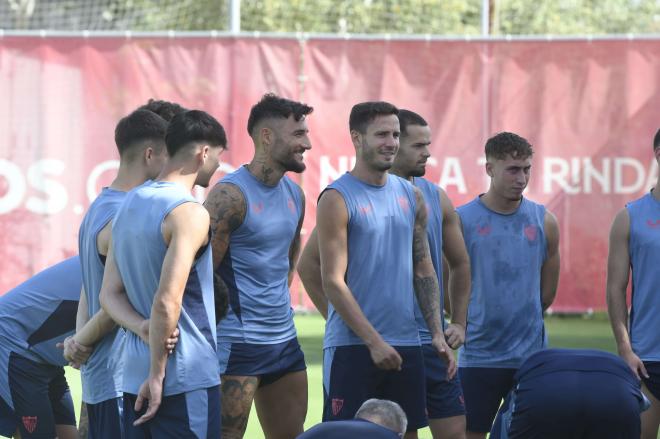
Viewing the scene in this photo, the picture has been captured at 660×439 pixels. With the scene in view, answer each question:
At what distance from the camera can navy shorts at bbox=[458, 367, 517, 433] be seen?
7191 mm

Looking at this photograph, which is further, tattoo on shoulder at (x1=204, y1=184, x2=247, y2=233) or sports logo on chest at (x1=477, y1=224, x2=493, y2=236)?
sports logo on chest at (x1=477, y1=224, x2=493, y2=236)

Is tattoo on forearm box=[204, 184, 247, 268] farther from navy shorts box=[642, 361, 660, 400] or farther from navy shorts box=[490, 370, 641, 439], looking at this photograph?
navy shorts box=[642, 361, 660, 400]

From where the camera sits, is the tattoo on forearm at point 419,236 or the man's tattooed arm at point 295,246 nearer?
the tattoo on forearm at point 419,236

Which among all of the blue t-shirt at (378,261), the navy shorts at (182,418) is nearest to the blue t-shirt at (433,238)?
the blue t-shirt at (378,261)

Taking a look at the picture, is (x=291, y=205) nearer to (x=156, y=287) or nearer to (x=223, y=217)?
(x=223, y=217)

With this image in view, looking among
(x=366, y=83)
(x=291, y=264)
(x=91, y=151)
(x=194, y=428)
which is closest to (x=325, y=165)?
(x=366, y=83)

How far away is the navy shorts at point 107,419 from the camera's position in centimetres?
554

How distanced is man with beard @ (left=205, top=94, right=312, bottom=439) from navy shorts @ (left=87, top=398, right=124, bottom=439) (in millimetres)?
924

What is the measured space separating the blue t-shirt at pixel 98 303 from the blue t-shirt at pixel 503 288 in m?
2.39

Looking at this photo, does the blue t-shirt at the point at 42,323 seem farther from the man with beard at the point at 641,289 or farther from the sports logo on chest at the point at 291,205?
the man with beard at the point at 641,289

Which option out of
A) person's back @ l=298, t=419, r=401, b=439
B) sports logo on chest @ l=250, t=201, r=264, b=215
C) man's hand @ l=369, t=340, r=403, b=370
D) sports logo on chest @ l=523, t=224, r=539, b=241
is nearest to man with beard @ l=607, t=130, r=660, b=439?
sports logo on chest @ l=523, t=224, r=539, b=241

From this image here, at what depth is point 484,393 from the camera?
23.6 feet

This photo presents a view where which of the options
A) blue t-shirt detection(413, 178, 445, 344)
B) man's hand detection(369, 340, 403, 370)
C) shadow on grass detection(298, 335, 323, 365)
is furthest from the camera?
shadow on grass detection(298, 335, 323, 365)

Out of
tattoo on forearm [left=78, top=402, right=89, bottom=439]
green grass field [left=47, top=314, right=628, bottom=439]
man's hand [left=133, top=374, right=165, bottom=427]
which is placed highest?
man's hand [left=133, top=374, right=165, bottom=427]
